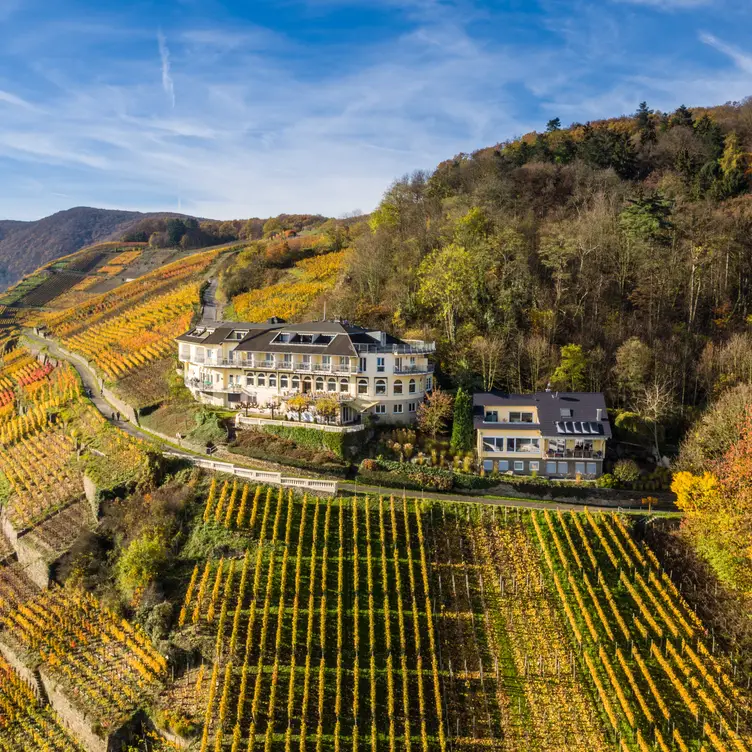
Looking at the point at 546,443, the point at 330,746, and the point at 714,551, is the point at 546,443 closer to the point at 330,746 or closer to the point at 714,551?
the point at 714,551

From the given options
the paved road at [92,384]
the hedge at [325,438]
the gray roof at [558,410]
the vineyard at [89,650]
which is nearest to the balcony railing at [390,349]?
the gray roof at [558,410]

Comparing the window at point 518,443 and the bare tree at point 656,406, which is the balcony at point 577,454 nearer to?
the window at point 518,443

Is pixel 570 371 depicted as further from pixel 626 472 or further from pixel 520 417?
pixel 626 472

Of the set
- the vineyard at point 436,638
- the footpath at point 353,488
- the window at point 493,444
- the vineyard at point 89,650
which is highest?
the window at point 493,444

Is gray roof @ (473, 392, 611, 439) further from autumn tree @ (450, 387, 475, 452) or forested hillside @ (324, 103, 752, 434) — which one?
forested hillside @ (324, 103, 752, 434)

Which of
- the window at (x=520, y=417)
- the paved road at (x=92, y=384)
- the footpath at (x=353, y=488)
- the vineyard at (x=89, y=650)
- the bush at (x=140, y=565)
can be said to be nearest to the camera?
the vineyard at (x=89, y=650)

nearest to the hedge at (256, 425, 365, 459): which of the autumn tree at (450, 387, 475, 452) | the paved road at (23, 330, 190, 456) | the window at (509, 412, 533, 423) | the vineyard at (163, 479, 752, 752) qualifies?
the autumn tree at (450, 387, 475, 452)

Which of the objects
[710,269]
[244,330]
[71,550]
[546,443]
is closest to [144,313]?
[244,330]
